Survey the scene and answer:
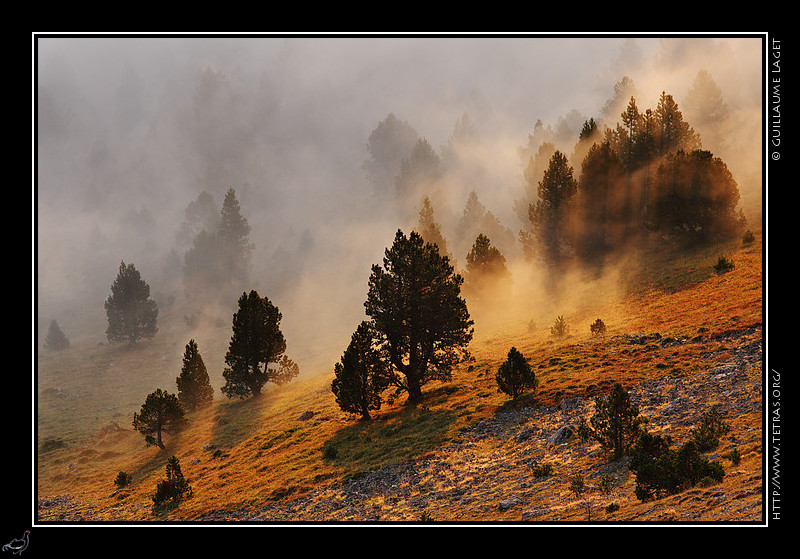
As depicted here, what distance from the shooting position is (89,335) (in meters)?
106

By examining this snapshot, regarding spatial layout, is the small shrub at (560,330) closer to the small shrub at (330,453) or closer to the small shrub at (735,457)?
the small shrub at (330,453)

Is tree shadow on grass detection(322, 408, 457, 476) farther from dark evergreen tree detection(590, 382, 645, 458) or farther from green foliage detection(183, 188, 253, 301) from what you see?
green foliage detection(183, 188, 253, 301)

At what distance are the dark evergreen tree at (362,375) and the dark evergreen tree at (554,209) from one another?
43.6 m

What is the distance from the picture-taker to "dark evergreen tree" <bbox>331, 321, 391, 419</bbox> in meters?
30.5

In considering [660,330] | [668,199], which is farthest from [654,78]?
[660,330]

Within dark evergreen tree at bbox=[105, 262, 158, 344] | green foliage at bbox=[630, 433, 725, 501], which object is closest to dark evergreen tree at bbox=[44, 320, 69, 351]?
dark evergreen tree at bbox=[105, 262, 158, 344]

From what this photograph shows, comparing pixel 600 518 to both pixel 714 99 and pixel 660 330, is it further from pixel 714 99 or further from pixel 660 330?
pixel 714 99

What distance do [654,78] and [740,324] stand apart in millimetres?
121055

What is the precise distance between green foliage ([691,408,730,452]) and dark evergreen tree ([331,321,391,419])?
60.2ft

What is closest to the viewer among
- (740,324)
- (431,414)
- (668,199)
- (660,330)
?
Answer: (740,324)

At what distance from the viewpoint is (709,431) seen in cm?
1622

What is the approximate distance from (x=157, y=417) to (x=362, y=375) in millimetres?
20345

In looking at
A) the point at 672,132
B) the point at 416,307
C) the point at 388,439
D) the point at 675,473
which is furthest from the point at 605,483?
the point at 672,132
